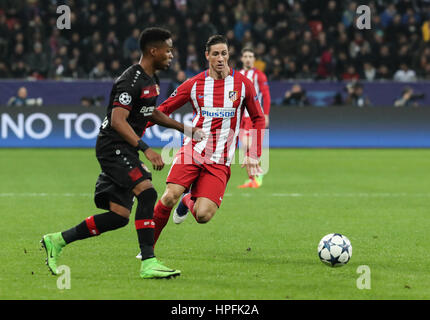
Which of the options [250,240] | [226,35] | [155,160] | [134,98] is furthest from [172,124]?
[226,35]

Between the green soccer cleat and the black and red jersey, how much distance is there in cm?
90

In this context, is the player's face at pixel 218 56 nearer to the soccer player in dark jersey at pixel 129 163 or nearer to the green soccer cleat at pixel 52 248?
the soccer player in dark jersey at pixel 129 163

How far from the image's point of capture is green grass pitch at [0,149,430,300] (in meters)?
5.94

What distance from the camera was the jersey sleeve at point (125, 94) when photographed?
6215mm

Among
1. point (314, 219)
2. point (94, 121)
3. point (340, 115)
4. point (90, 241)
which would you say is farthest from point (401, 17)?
point (90, 241)

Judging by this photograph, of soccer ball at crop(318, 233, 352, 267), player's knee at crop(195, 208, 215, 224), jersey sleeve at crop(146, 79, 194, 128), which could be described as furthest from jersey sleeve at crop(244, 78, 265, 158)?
soccer ball at crop(318, 233, 352, 267)

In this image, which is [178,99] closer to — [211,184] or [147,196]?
[211,184]

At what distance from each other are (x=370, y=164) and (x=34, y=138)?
804 cm

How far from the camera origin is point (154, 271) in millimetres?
6203

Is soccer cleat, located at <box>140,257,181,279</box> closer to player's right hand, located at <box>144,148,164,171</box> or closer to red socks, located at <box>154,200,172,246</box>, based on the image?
player's right hand, located at <box>144,148,164,171</box>

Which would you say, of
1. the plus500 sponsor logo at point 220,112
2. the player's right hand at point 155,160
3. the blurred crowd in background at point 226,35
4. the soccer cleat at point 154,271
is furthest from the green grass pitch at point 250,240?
the blurred crowd in background at point 226,35

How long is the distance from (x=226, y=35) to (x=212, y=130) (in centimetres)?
1562

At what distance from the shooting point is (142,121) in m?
6.50

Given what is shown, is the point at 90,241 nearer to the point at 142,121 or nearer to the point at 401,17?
the point at 142,121
